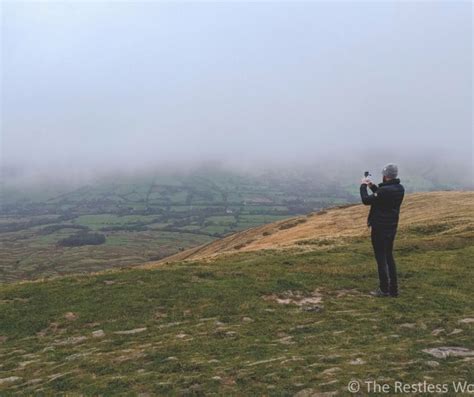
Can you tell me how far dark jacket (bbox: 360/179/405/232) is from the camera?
1864cm

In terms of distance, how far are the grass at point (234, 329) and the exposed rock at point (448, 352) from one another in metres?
0.35

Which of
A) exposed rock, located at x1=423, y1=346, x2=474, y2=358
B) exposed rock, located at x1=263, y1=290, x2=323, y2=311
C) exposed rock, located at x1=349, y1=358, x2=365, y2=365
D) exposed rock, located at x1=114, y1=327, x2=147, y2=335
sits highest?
exposed rock, located at x1=349, y1=358, x2=365, y2=365

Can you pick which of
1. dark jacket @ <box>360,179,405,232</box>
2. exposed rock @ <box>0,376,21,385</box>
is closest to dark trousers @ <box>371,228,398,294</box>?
dark jacket @ <box>360,179,405,232</box>

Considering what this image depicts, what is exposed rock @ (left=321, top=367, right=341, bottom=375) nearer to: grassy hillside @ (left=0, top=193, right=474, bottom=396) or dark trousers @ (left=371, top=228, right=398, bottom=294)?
grassy hillside @ (left=0, top=193, right=474, bottom=396)

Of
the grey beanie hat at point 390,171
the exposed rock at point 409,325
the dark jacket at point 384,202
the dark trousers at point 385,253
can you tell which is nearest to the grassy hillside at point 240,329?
the exposed rock at point 409,325

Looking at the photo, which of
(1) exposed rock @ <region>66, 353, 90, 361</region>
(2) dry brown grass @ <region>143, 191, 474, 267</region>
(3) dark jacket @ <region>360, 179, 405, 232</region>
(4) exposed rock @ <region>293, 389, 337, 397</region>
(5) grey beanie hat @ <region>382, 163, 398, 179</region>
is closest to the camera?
(4) exposed rock @ <region>293, 389, 337, 397</region>

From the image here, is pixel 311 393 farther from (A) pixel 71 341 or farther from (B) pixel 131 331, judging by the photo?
(A) pixel 71 341

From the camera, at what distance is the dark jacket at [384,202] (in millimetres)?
18641

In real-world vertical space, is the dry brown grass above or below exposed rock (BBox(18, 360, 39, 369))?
below

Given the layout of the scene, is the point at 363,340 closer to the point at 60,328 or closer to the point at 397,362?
the point at 397,362

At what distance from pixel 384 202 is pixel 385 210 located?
0.42 metres

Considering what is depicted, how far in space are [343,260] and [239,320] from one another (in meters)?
14.0

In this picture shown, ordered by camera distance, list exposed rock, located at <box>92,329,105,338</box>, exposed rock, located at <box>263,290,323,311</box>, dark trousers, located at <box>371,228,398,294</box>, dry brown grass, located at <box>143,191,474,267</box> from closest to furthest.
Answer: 1. exposed rock, located at <box>92,329,105,338</box>
2. dark trousers, located at <box>371,228,398,294</box>
3. exposed rock, located at <box>263,290,323,311</box>
4. dry brown grass, located at <box>143,191,474,267</box>

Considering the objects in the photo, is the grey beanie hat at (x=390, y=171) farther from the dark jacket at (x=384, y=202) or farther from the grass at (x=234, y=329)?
the grass at (x=234, y=329)
